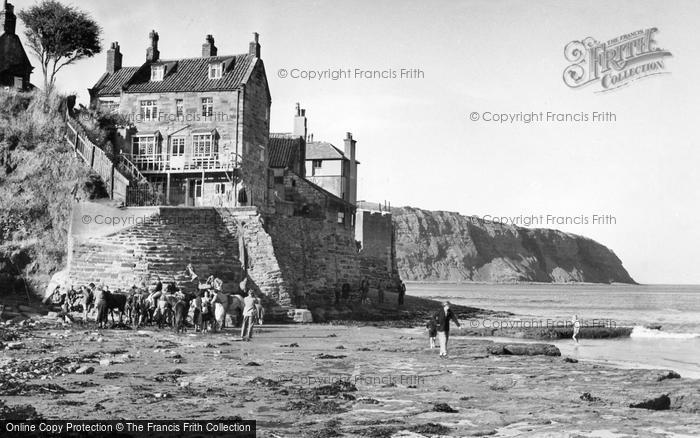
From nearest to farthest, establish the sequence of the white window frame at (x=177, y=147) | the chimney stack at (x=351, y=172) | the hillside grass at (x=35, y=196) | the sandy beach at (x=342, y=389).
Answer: the sandy beach at (x=342, y=389) < the hillside grass at (x=35, y=196) < the white window frame at (x=177, y=147) < the chimney stack at (x=351, y=172)

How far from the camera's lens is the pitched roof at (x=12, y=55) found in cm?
5184

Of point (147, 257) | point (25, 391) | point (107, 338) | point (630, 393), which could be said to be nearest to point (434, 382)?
point (630, 393)

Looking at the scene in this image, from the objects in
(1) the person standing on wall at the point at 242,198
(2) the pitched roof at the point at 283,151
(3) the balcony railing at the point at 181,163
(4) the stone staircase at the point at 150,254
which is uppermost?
(2) the pitched roof at the point at 283,151

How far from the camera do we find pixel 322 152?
215 feet

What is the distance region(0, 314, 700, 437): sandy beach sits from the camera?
489 inches

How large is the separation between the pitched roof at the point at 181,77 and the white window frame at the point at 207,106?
0.61 metres

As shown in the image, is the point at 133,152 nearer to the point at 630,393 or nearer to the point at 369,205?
the point at 630,393

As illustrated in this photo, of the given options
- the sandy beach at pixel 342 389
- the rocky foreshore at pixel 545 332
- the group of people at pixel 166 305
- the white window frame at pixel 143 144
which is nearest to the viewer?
the sandy beach at pixel 342 389

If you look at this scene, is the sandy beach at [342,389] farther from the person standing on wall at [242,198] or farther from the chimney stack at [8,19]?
the chimney stack at [8,19]

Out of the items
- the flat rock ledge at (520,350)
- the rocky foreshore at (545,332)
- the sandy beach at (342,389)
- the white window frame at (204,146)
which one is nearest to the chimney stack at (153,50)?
the white window frame at (204,146)

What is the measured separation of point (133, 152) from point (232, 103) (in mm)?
7006

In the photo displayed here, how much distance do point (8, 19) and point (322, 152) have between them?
26284 millimetres

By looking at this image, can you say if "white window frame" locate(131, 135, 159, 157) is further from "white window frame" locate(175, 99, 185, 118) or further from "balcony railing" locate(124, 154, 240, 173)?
"white window frame" locate(175, 99, 185, 118)

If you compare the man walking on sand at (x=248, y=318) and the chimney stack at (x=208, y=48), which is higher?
the chimney stack at (x=208, y=48)
